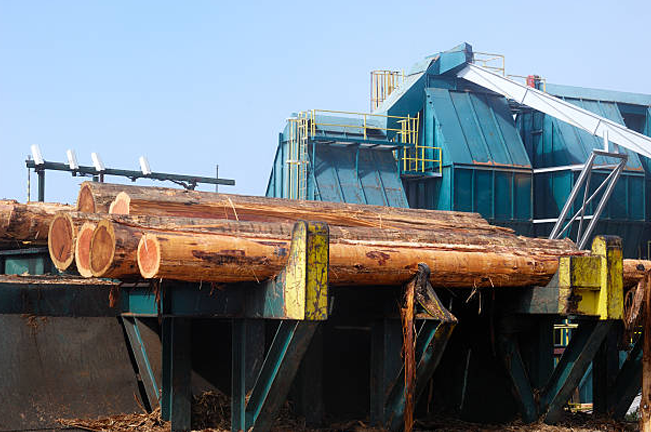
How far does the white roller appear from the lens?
937 inches

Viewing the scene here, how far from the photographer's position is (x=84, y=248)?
7238 millimetres

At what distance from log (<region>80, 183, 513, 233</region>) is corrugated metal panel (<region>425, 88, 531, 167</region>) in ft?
48.7

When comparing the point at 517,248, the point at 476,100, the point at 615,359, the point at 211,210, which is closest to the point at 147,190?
the point at 211,210

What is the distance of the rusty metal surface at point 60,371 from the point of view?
8312 millimetres

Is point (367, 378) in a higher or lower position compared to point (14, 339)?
lower

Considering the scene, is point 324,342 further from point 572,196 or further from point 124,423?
point 572,196

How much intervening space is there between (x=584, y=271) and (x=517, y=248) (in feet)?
2.37

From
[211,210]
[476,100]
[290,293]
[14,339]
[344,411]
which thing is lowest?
[344,411]

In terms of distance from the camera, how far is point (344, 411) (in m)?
10.0

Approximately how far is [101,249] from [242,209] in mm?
2128

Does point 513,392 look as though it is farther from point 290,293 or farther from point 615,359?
point 290,293

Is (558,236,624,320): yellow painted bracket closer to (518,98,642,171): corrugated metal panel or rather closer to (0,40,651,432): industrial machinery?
(0,40,651,432): industrial machinery

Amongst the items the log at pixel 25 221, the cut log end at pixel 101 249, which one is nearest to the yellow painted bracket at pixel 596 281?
the cut log end at pixel 101 249

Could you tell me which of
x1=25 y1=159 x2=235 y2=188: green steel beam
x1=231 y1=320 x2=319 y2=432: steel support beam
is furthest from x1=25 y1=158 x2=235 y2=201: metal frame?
x1=231 y1=320 x2=319 y2=432: steel support beam
